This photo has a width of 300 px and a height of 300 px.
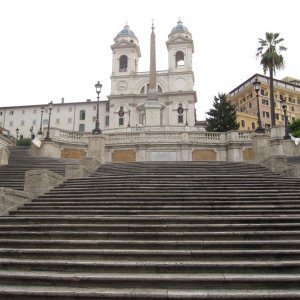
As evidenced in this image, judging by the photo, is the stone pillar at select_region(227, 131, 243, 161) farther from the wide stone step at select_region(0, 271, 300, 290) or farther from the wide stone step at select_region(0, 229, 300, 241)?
the wide stone step at select_region(0, 271, 300, 290)

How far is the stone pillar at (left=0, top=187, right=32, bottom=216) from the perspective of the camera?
39.0ft

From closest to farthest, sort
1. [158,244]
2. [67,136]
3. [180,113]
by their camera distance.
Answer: [158,244], [67,136], [180,113]

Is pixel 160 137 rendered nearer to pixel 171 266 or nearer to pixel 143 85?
pixel 171 266

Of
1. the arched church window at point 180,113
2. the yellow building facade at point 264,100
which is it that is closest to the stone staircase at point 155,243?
the arched church window at point 180,113

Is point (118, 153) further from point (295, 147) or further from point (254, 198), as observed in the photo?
point (254, 198)

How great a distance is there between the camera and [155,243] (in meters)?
8.95

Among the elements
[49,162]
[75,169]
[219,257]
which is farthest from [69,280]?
[49,162]

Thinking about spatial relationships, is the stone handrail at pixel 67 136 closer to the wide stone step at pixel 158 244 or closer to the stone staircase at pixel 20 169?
the stone staircase at pixel 20 169

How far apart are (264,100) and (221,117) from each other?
45162 millimetres

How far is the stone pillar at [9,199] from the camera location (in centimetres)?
1190

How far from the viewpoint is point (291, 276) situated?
734cm

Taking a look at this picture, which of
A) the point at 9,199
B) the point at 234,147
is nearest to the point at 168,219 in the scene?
the point at 9,199

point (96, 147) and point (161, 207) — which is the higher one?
point (96, 147)

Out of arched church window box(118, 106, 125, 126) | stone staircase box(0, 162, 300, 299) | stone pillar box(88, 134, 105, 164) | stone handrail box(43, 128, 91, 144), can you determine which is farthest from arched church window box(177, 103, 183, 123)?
stone staircase box(0, 162, 300, 299)
